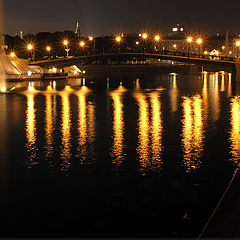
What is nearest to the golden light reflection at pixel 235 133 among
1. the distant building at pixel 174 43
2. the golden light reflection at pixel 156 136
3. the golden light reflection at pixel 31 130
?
the golden light reflection at pixel 156 136

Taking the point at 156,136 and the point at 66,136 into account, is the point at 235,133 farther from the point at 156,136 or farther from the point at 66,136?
the point at 66,136

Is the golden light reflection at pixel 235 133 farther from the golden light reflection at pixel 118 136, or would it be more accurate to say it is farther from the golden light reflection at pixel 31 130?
the golden light reflection at pixel 31 130

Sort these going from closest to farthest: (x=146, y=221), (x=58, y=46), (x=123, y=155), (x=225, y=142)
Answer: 1. (x=146, y=221)
2. (x=123, y=155)
3. (x=225, y=142)
4. (x=58, y=46)

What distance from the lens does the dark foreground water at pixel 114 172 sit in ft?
41.9

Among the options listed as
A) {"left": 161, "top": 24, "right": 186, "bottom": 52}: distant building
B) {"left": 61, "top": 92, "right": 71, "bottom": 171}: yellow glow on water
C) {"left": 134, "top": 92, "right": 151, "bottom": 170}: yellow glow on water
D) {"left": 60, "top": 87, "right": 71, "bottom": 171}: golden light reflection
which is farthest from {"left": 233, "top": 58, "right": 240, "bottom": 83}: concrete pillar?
{"left": 161, "top": 24, "right": 186, "bottom": 52}: distant building

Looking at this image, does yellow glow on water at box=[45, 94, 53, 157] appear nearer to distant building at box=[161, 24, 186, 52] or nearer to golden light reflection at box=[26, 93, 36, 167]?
golden light reflection at box=[26, 93, 36, 167]

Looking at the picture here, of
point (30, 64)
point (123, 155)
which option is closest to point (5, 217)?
point (123, 155)

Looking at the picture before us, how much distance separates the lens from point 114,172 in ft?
57.2

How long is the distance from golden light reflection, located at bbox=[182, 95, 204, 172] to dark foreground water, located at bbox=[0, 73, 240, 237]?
0.05 metres

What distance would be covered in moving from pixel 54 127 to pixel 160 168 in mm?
11295

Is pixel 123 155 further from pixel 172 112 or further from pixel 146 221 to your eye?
pixel 172 112

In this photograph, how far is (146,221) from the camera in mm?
12805

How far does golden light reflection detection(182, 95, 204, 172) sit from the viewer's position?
19.1 m

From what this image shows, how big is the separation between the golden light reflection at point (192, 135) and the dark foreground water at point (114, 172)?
5cm
